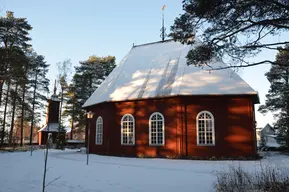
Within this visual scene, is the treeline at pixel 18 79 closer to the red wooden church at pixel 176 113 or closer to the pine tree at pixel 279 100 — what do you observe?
the red wooden church at pixel 176 113

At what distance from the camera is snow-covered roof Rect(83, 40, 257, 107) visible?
1683cm

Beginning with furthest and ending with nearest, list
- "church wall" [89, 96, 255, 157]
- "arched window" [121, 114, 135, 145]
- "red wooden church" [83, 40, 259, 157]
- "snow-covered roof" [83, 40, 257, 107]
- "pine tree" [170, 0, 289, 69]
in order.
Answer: "arched window" [121, 114, 135, 145] → "snow-covered roof" [83, 40, 257, 107] → "red wooden church" [83, 40, 259, 157] → "church wall" [89, 96, 255, 157] → "pine tree" [170, 0, 289, 69]

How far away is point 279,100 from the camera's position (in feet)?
92.9

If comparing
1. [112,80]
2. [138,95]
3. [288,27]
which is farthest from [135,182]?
[112,80]

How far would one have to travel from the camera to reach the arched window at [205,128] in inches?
647

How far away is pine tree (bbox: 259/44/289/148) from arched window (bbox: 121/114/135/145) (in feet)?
54.4

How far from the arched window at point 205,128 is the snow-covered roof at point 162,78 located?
1.49m

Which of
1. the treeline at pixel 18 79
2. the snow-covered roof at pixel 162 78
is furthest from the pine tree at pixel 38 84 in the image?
the snow-covered roof at pixel 162 78

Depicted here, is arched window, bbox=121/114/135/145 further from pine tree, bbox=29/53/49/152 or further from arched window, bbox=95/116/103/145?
pine tree, bbox=29/53/49/152

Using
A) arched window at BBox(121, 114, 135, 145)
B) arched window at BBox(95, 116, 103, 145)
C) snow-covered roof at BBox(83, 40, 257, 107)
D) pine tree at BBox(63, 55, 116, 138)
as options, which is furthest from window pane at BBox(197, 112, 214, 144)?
pine tree at BBox(63, 55, 116, 138)

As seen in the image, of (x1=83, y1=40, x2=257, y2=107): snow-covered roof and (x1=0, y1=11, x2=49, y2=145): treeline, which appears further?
(x1=0, y1=11, x2=49, y2=145): treeline

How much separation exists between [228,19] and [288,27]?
1.73 meters

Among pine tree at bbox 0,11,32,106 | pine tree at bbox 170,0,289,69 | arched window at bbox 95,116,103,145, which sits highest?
pine tree at bbox 0,11,32,106

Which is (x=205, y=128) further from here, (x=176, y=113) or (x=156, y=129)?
(x=156, y=129)
